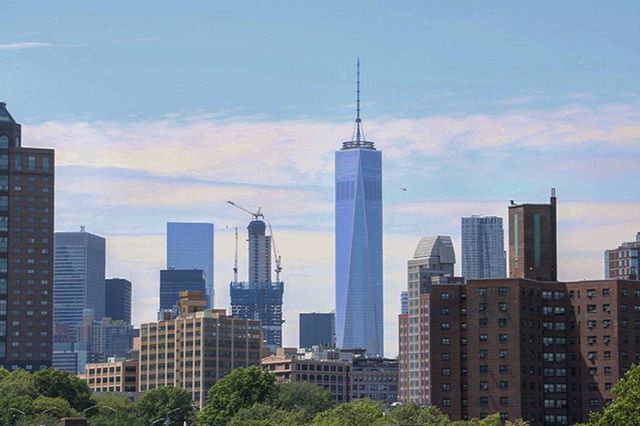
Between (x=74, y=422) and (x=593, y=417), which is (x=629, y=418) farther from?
(x=74, y=422)

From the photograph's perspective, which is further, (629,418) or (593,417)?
(593,417)

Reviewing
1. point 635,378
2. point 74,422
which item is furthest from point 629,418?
point 74,422

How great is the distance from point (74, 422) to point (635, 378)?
56657 millimetres

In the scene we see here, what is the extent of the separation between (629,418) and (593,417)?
12.3 meters

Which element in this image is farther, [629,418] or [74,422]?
[74,422]

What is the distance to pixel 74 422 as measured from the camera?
19975 centimetres

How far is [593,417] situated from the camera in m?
193

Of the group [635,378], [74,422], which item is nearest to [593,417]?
[635,378]

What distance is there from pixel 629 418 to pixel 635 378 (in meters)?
10.3

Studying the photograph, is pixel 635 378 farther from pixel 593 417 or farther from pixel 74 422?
pixel 74 422

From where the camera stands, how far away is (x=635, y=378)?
190875mm

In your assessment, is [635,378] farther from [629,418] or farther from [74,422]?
[74,422]
